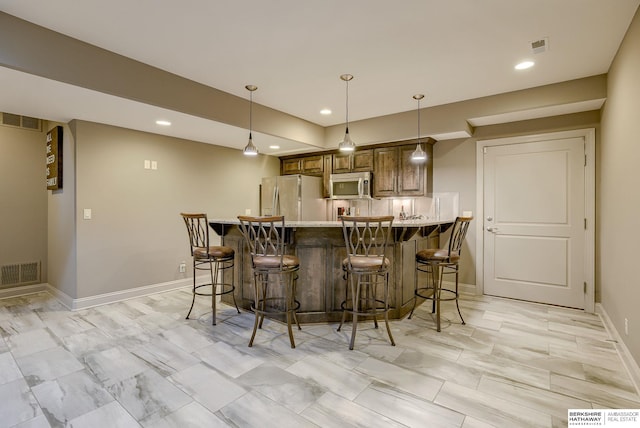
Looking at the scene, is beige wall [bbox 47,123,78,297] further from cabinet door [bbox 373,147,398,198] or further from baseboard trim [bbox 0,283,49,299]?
cabinet door [bbox 373,147,398,198]

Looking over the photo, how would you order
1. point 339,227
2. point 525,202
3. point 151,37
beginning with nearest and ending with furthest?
point 151,37, point 339,227, point 525,202

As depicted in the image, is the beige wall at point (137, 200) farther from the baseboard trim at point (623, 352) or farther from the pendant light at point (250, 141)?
the baseboard trim at point (623, 352)

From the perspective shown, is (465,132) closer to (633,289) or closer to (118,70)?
(633,289)

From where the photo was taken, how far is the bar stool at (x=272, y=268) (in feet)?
8.92

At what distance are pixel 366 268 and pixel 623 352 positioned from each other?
84.5 inches

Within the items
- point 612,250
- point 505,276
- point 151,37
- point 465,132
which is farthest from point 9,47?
point 505,276

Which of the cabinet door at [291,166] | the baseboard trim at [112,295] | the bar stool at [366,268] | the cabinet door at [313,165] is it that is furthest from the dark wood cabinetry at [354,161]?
the baseboard trim at [112,295]

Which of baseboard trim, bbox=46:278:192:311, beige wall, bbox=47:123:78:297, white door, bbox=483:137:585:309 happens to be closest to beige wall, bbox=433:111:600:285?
white door, bbox=483:137:585:309

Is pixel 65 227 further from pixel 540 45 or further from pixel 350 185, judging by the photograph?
pixel 540 45

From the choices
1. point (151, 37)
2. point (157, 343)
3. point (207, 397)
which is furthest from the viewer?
point (157, 343)

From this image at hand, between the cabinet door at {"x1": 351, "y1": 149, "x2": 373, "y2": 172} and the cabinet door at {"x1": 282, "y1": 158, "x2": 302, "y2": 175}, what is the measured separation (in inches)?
46.6

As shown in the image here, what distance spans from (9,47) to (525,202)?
5.32m

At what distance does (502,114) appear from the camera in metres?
3.78

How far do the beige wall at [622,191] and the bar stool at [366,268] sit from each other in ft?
5.64
